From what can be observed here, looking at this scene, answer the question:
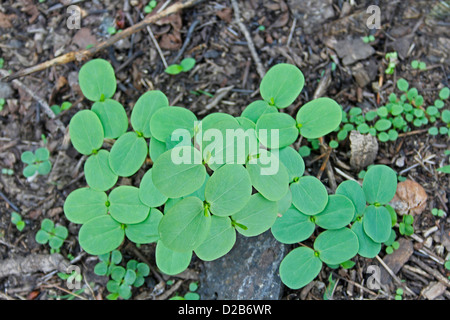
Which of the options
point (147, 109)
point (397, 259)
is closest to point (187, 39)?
point (147, 109)

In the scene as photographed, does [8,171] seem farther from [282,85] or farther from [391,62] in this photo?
[391,62]

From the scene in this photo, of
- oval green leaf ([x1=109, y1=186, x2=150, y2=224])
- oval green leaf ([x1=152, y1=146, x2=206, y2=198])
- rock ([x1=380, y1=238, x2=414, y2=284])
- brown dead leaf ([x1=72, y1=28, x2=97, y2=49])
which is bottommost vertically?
rock ([x1=380, y1=238, x2=414, y2=284])

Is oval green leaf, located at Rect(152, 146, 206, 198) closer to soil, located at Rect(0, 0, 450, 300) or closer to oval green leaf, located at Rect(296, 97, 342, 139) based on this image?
oval green leaf, located at Rect(296, 97, 342, 139)

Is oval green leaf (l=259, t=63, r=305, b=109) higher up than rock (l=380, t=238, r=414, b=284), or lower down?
higher up

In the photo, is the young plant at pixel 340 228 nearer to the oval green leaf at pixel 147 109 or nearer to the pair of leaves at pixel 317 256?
the pair of leaves at pixel 317 256

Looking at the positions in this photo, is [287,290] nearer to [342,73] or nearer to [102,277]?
[102,277]

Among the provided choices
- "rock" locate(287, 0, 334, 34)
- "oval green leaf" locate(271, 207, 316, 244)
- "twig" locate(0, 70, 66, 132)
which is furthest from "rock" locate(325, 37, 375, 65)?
"twig" locate(0, 70, 66, 132)
